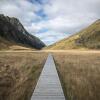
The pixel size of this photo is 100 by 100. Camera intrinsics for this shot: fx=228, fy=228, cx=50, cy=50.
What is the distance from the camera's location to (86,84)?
1590cm

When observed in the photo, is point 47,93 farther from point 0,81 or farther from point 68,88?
point 0,81

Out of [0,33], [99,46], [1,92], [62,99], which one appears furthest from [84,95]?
[0,33]

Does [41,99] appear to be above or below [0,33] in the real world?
below

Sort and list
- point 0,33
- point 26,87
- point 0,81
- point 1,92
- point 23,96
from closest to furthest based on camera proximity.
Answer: point 23,96 < point 1,92 < point 26,87 < point 0,81 < point 0,33

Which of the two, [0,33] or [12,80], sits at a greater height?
[0,33]

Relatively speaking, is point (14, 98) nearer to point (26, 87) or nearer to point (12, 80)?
point (26, 87)

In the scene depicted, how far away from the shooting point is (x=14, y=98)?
12570mm

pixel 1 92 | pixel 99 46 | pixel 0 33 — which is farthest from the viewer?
pixel 0 33

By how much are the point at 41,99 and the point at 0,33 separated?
193570mm

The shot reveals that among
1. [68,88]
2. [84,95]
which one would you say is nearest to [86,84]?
[68,88]

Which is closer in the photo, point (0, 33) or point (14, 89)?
point (14, 89)

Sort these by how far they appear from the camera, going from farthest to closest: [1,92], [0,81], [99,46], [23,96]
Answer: [99,46]
[0,81]
[1,92]
[23,96]

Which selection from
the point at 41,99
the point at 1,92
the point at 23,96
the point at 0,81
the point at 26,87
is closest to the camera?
the point at 41,99

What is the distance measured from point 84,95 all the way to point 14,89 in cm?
458
